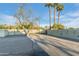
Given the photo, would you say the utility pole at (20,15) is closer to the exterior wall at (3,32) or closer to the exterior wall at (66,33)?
the exterior wall at (3,32)

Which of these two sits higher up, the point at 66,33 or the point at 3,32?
the point at 3,32

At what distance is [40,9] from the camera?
11.7 metres

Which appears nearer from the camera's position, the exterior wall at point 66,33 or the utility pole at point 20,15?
the utility pole at point 20,15

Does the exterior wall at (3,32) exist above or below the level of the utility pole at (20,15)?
below

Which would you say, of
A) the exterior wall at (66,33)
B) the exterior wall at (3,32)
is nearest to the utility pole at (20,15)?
the exterior wall at (3,32)

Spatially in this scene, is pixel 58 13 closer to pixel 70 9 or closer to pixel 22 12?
pixel 70 9

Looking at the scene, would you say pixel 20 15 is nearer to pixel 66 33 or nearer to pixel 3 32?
pixel 3 32

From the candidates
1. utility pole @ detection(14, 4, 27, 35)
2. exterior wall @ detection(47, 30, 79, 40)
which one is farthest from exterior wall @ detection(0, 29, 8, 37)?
exterior wall @ detection(47, 30, 79, 40)

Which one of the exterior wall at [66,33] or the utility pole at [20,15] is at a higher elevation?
the utility pole at [20,15]

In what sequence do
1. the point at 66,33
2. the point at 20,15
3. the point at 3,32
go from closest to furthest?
the point at 20,15
the point at 3,32
the point at 66,33

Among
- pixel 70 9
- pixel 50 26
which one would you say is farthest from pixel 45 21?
pixel 70 9

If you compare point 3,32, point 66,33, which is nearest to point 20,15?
point 3,32

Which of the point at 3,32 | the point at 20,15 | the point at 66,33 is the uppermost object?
the point at 20,15

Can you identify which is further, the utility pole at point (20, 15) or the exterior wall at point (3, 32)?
the exterior wall at point (3, 32)
